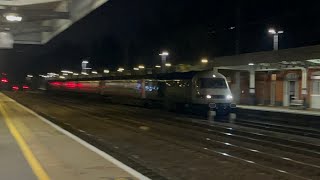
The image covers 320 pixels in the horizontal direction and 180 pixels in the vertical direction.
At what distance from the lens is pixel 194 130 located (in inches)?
957

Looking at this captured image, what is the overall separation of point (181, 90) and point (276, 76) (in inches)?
489

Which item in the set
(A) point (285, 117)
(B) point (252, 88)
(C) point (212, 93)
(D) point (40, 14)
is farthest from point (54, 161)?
(B) point (252, 88)

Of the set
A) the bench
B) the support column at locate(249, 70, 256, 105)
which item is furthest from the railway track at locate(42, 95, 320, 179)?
the support column at locate(249, 70, 256, 105)

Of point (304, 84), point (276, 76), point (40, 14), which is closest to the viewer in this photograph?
point (40, 14)

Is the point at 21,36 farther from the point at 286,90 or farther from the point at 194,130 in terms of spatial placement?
the point at 286,90

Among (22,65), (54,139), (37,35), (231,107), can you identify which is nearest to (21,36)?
(37,35)

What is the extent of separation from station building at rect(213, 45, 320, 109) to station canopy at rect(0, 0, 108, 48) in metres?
15.2

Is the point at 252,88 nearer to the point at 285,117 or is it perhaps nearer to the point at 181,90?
the point at 181,90

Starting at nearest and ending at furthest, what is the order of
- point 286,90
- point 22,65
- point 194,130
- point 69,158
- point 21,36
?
1. point 69,158
2. point 194,130
3. point 21,36
4. point 286,90
5. point 22,65

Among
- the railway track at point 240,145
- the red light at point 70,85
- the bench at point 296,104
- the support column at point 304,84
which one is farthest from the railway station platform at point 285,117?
the red light at point 70,85

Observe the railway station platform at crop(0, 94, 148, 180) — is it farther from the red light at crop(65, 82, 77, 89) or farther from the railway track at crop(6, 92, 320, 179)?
the red light at crop(65, 82, 77, 89)

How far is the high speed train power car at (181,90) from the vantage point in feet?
112

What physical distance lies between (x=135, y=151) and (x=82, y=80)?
5429 centimetres

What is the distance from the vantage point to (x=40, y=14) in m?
23.3
